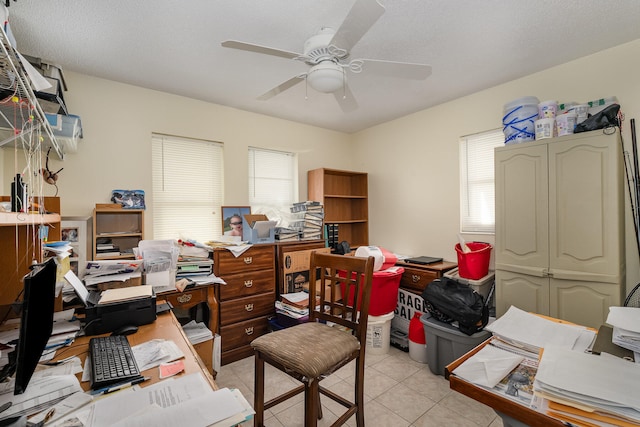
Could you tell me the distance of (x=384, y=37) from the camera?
2039 millimetres

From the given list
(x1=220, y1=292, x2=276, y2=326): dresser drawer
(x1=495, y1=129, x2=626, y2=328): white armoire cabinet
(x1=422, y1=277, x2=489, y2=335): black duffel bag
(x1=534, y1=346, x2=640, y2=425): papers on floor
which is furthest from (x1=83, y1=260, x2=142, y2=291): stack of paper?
(x1=495, y1=129, x2=626, y2=328): white armoire cabinet

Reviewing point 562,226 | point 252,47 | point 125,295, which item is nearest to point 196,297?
point 125,295

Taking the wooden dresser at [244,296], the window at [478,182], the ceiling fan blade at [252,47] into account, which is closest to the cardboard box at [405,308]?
the window at [478,182]

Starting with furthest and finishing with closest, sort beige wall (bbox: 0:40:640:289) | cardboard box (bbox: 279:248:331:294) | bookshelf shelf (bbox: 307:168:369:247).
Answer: bookshelf shelf (bbox: 307:168:369:247)
cardboard box (bbox: 279:248:331:294)
beige wall (bbox: 0:40:640:289)

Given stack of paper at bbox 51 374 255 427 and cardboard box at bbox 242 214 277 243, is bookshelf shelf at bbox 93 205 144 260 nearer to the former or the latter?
cardboard box at bbox 242 214 277 243

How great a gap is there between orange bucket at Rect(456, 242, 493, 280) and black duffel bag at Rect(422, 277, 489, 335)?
205mm

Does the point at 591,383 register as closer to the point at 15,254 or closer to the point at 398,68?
the point at 398,68

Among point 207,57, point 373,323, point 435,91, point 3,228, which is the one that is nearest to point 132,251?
point 3,228

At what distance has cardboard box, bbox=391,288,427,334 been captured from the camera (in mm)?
3025

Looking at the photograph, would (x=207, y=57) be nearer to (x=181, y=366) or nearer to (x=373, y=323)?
(x=181, y=366)

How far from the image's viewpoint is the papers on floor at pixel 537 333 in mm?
934

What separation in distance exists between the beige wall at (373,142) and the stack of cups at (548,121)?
0.37 metres

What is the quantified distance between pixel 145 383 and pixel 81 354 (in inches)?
18.5

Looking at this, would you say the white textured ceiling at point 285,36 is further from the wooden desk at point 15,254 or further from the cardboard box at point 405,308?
the cardboard box at point 405,308
